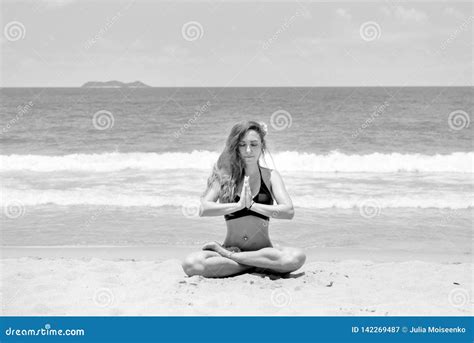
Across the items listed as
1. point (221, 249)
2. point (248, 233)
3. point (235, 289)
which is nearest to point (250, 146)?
point (248, 233)

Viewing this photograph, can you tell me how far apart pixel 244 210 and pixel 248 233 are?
0.28 meters

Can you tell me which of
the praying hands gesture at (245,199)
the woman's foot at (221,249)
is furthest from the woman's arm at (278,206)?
the woman's foot at (221,249)

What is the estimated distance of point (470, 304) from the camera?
5.16 metres

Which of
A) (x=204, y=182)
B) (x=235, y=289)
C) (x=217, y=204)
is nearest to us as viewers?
(x=217, y=204)

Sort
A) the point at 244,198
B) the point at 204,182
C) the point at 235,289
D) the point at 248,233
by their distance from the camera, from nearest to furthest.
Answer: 1. the point at 244,198
2. the point at 235,289
3. the point at 248,233
4. the point at 204,182

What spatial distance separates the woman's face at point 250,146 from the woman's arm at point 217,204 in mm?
369

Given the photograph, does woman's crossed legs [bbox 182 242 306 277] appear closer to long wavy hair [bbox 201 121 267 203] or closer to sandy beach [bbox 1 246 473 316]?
sandy beach [bbox 1 246 473 316]

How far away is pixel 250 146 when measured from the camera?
18.0ft

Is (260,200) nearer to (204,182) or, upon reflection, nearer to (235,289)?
(235,289)

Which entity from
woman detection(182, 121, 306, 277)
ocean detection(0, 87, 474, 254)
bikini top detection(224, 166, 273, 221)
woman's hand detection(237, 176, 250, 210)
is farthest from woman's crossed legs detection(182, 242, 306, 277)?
ocean detection(0, 87, 474, 254)

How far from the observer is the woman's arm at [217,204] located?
5117 mm

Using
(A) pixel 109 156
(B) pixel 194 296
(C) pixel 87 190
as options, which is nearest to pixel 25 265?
(B) pixel 194 296

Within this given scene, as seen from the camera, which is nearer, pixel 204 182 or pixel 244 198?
pixel 244 198

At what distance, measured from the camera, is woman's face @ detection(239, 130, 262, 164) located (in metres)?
5.45
